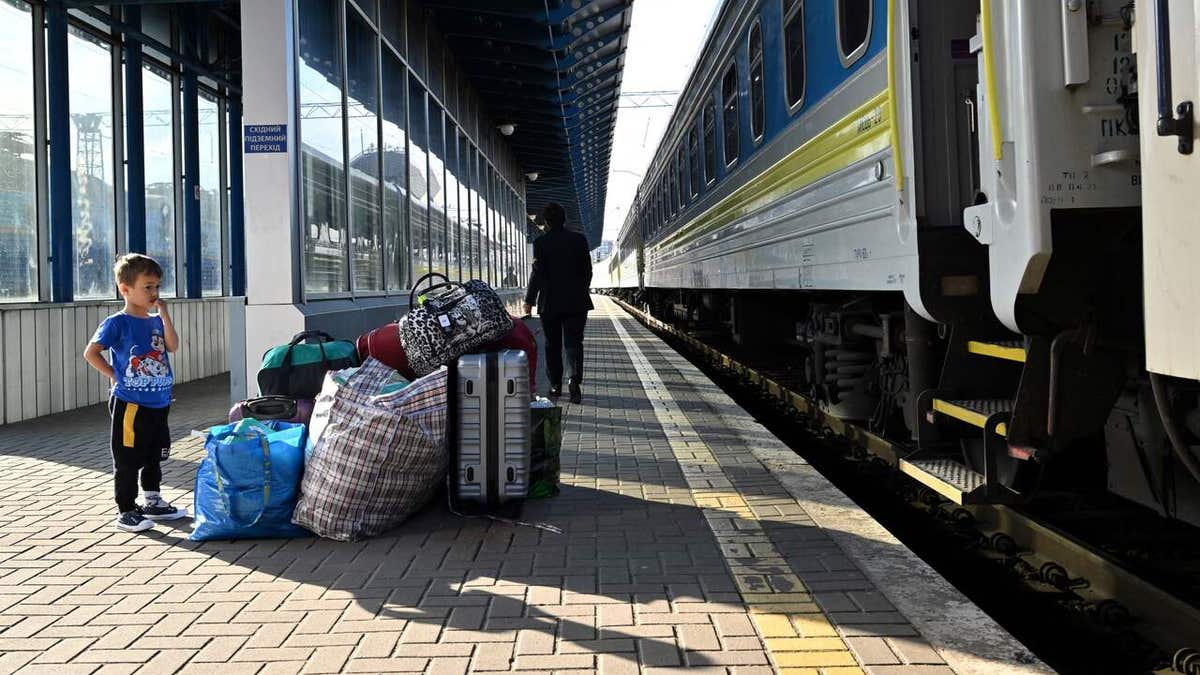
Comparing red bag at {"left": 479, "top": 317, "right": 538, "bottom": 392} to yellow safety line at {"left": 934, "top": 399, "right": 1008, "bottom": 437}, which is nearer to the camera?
yellow safety line at {"left": 934, "top": 399, "right": 1008, "bottom": 437}

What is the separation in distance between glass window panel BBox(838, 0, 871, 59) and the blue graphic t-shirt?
12.9 ft

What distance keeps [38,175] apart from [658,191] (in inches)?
483

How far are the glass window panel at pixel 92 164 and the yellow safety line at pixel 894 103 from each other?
8.47m

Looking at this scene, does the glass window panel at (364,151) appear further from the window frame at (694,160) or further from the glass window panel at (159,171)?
the window frame at (694,160)

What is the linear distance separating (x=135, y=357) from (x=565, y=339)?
503 centimetres

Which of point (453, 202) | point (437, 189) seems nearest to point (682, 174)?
point (437, 189)

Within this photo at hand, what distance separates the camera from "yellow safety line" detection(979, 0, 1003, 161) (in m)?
3.67

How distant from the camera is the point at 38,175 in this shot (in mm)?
9461

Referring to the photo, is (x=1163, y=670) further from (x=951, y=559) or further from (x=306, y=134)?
(x=306, y=134)

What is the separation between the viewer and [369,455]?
4.47 meters

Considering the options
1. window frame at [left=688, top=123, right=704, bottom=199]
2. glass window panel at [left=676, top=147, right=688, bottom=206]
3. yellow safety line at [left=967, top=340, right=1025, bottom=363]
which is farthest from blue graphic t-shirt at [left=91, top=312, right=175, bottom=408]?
glass window panel at [left=676, top=147, right=688, bottom=206]

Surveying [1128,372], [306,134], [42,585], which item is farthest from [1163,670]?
[306,134]

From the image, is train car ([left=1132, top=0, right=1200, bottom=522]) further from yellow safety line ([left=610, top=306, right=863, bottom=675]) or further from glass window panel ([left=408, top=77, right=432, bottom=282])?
glass window panel ([left=408, top=77, right=432, bottom=282])

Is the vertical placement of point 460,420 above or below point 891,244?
below
